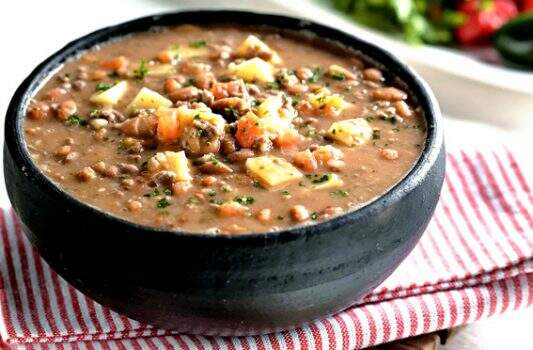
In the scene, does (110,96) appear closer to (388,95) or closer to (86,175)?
(86,175)

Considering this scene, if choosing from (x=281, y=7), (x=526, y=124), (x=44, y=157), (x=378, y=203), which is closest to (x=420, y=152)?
(x=378, y=203)

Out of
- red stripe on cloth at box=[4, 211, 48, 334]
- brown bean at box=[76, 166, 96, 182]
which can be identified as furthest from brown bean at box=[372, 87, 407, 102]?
red stripe on cloth at box=[4, 211, 48, 334]

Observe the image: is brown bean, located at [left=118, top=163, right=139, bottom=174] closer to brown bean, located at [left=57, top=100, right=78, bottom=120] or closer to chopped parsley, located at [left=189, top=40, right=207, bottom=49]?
brown bean, located at [left=57, top=100, right=78, bottom=120]

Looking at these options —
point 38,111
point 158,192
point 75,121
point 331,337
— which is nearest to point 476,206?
point 331,337

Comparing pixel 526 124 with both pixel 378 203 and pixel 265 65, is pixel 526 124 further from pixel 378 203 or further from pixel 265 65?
pixel 378 203

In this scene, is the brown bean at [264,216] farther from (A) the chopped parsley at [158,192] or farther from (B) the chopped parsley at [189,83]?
(B) the chopped parsley at [189,83]
